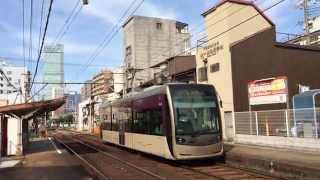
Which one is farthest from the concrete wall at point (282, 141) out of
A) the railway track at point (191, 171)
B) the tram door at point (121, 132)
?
the tram door at point (121, 132)

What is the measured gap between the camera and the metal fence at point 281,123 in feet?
77.2

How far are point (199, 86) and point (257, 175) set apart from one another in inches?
214

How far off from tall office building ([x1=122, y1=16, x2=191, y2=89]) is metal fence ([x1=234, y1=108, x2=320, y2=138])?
2629 inches

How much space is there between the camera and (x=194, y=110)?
20.5 m

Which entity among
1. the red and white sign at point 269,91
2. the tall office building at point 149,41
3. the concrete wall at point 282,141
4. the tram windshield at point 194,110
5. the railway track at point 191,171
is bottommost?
the railway track at point 191,171

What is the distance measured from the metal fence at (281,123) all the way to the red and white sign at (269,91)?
126 centimetres

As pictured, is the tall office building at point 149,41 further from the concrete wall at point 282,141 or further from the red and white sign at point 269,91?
the concrete wall at point 282,141

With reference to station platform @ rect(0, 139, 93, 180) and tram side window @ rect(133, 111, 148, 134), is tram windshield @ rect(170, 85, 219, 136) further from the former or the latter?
station platform @ rect(0, 139, 93, 180)

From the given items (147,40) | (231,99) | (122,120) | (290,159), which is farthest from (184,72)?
(147,40)

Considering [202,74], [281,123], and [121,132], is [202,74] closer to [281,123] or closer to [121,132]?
[121,132]

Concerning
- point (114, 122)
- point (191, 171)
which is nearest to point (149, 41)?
point (114, 122)

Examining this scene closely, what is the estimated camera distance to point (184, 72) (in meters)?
47.2

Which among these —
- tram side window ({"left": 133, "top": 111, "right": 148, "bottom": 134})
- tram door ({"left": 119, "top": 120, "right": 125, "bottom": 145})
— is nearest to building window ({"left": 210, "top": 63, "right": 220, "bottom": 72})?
tram door ({"left": 119, "top": 120, "right": 125, "bottom": 145})

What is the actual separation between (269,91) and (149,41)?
72033 millimetres
